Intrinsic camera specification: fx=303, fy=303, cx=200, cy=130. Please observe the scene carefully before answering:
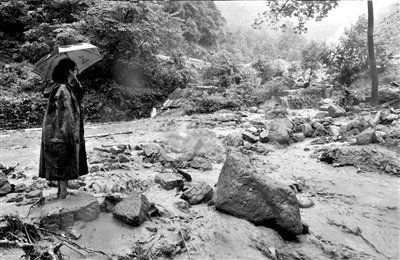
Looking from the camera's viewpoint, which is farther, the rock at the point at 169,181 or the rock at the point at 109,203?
the rock at the point at 169,181

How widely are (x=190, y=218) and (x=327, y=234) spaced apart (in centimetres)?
198

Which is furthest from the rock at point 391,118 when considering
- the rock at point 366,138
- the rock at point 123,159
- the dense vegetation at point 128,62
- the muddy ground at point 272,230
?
the rock at point 123,159

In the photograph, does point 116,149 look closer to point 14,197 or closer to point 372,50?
point 14,197

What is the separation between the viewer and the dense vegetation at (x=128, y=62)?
13086mm

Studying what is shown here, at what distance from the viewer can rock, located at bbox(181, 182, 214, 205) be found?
4523mm

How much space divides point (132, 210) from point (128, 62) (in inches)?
Result: 495

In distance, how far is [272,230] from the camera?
13.5ft

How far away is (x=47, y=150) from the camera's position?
3.54m

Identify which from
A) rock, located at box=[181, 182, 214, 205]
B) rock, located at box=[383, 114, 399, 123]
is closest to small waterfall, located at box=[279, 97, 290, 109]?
rock, located at box=[383, 114, 399, 123]

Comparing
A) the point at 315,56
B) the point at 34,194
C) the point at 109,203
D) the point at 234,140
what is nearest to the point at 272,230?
the point at 109,203

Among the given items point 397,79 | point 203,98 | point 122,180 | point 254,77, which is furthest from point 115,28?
point 397,79

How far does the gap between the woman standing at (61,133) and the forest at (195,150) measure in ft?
0.17

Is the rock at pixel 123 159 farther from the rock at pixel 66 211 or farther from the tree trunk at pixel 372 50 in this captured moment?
the tree trunk at pixel 372 50

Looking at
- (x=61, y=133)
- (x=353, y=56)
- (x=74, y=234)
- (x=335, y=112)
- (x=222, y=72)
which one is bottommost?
(x=74, y=234)
